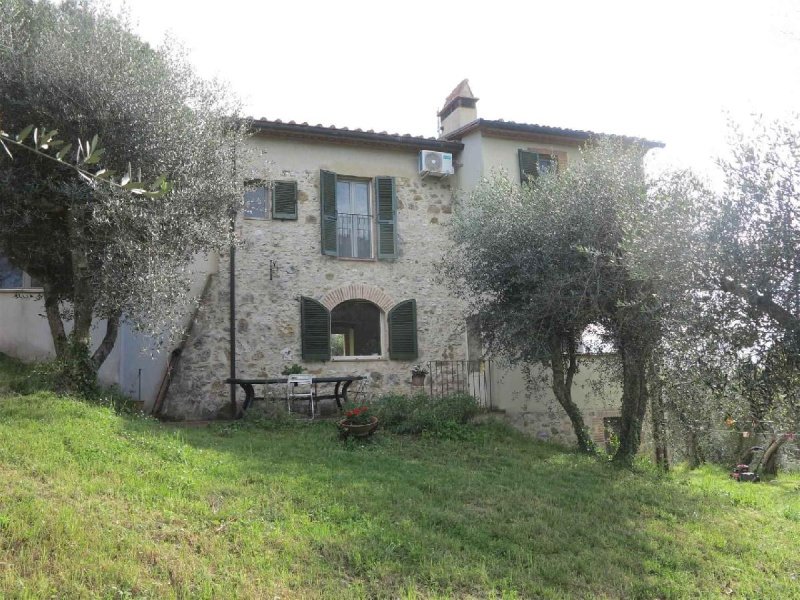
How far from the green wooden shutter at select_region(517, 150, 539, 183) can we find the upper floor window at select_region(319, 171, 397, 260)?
252 centimetres

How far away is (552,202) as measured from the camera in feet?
30.0

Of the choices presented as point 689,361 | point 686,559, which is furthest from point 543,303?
point 686,559

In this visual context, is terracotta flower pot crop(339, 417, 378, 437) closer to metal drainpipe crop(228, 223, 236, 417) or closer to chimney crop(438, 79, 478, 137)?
metal drainpipe crop(228, 223, 236, 417)

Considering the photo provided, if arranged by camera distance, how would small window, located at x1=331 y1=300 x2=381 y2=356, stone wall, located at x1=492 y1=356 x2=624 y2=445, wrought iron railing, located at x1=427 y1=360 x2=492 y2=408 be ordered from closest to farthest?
stone wall, located at x1=492 y1=356 x2=624 y2=445 < wrought iron railing, located at x1=427 y1=360 x2=492 y2=408 < small window, located at x1=331 y1=300 x2=381 y2=356

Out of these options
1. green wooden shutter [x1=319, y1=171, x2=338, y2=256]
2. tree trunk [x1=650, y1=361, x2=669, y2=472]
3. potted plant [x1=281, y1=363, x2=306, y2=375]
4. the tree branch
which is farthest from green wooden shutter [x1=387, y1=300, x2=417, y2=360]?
the tree branch

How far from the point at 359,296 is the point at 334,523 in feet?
21.9

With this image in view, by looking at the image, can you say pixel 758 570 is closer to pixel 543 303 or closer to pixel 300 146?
pixel 543 303

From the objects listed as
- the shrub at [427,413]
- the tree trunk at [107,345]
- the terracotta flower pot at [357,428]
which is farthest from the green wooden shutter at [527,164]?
the tree trunk at [107,345]

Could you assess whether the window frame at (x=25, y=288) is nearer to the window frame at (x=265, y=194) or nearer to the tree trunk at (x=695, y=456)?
the window frame at (x=265, y=194)

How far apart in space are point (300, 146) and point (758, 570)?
9673 mm

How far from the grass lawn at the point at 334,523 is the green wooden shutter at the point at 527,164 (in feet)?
19.8

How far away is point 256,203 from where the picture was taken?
11484 mm

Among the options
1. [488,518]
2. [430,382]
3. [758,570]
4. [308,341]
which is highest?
[308,341]

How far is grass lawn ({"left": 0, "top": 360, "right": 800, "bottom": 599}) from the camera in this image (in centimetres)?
433
